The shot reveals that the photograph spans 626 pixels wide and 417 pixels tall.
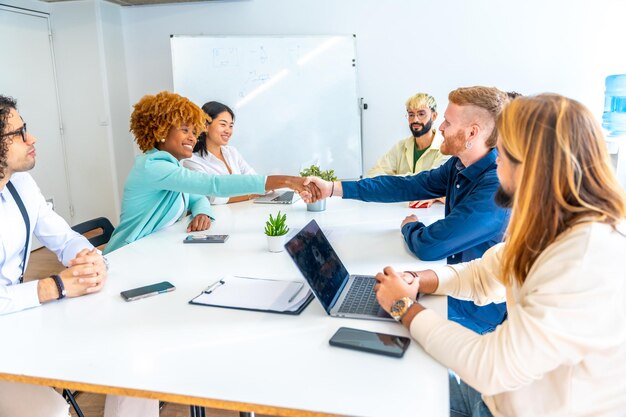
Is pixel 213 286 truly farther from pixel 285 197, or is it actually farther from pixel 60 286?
pixel 285 197

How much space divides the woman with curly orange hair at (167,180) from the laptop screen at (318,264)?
33.1 inches

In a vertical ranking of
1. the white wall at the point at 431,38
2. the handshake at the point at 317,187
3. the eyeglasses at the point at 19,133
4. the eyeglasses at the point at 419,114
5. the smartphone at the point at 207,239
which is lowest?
the smartphone at the point at 207,239

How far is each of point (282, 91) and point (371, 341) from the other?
12.3 ft

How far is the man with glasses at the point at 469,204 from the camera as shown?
168cm

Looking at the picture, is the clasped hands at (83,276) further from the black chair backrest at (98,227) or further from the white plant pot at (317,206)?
the white plant pot at (317,206)

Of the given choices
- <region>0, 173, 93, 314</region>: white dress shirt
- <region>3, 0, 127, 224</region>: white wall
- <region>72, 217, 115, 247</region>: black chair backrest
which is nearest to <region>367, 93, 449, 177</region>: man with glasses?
<region>72, 217, 115, 247</region>: black chair backrest

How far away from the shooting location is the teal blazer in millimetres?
2186

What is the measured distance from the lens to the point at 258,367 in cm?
A: 105

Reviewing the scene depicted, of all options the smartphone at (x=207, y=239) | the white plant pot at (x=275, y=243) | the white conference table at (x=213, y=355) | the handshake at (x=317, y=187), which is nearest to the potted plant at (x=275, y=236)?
the white plant pot at (x=275, y=243)

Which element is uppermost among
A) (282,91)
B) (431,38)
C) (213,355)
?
(431,38)

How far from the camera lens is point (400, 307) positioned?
3.91ft

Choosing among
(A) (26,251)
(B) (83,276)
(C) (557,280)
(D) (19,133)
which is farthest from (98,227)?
(C) (557,280)

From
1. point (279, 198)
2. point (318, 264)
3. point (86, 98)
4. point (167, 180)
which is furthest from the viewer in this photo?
point (86, 98)

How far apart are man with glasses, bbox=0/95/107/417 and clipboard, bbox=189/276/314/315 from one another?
36cm
